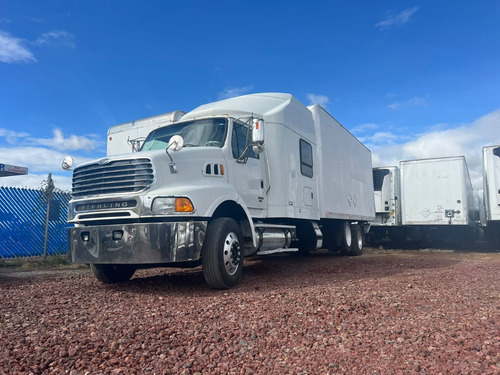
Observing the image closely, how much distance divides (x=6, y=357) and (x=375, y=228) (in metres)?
15.9

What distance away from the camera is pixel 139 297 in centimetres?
512

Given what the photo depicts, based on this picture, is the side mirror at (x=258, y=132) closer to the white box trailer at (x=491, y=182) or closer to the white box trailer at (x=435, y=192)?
the white box trailer at (x=491, y=182)

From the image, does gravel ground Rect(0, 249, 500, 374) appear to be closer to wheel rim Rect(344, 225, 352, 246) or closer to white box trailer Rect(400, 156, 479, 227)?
wheel rim Rect(344, 225, 352, 246)

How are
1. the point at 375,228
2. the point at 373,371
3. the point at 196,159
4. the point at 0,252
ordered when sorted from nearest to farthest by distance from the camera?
the point at 373,371
the point at 196,159
the point at 0,252
the point at 375,228

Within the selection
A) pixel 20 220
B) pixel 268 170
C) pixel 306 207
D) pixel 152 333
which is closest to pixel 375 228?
pixel 306 207

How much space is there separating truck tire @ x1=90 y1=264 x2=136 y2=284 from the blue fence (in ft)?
19.5

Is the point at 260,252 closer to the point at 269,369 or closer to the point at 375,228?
the point at 269,369

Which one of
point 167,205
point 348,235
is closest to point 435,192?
point 348,235

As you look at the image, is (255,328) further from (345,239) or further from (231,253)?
(345,239)

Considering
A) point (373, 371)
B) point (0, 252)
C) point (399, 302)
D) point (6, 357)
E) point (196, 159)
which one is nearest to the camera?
point (373, 371)

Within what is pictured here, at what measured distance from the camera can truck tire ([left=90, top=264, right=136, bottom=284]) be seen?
6.26m

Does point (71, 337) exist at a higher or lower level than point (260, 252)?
lower

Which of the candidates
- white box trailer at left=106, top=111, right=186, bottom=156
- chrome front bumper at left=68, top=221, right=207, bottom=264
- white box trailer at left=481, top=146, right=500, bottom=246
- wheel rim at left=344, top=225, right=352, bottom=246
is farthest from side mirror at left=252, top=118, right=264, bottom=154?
white box trailer at left=481, top=146, right=500, bottom=246

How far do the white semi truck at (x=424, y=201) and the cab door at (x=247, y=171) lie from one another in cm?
1052
